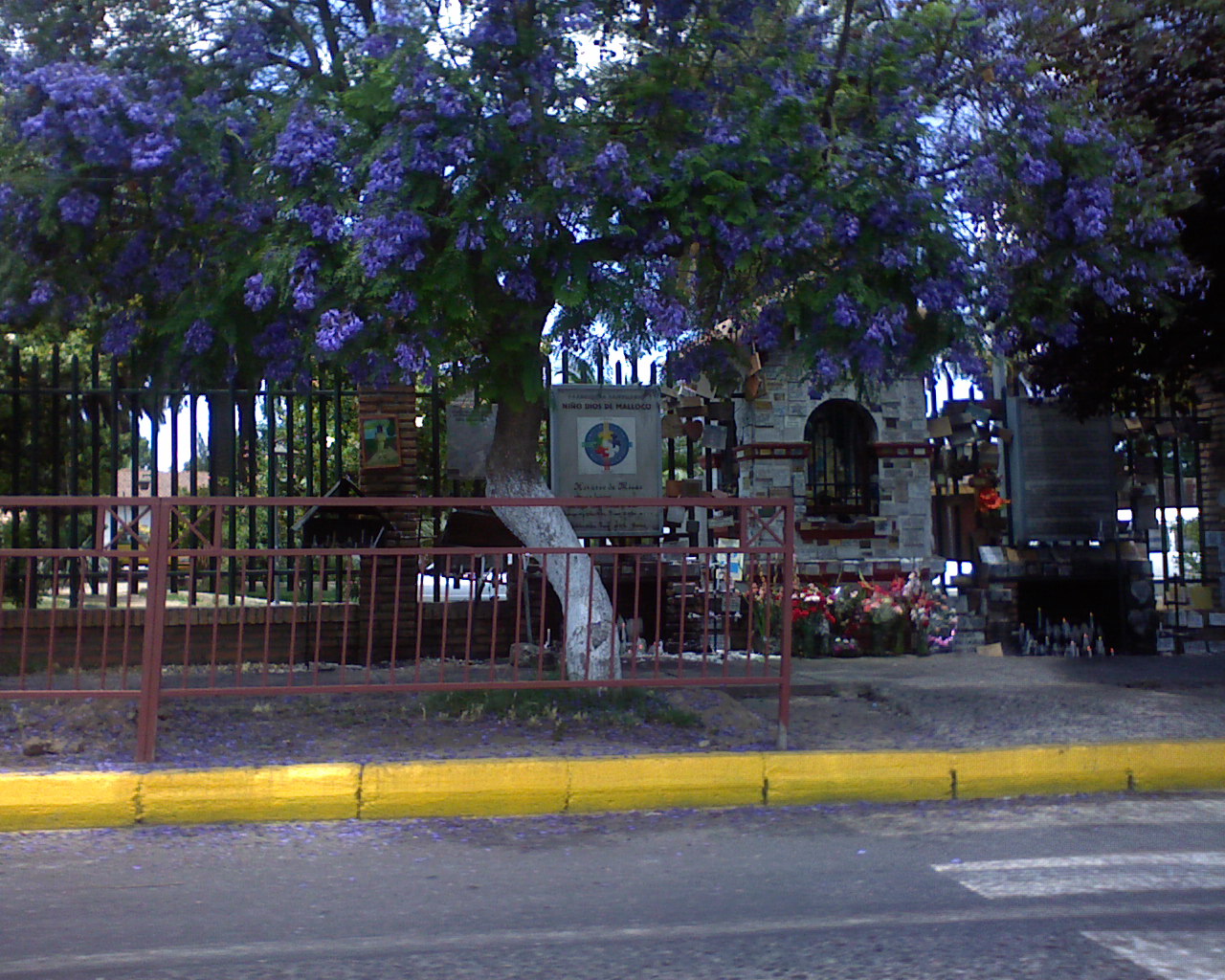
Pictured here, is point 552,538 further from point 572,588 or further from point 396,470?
point 396,470

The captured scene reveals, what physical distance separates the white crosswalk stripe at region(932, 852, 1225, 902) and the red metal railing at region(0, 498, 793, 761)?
2085 millimetres

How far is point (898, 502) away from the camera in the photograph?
1244cm

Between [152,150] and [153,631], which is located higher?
[152,150]

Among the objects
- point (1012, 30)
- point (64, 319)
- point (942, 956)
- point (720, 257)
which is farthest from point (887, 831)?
point (64, 319)

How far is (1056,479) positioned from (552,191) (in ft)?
25.1

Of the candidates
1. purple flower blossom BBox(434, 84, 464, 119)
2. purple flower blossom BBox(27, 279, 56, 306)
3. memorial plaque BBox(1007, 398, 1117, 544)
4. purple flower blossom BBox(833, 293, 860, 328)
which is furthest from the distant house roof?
memorial plaque BBox(1007, 398, 1117, 544)

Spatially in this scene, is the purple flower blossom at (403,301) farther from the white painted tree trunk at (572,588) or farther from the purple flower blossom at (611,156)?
the white painted tree trunk at (572,588)

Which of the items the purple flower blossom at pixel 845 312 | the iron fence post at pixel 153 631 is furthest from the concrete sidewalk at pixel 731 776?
the purple flower blossom at pixel 845 312

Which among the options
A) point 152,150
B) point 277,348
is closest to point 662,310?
point 277,348

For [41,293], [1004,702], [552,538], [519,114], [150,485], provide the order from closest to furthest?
1. [519,114]
2. [41,293]
3. [552,538]
4. [1004,702]
5. [150,485]

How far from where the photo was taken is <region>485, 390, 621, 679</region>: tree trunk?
25.9 ft

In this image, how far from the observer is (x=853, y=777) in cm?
677

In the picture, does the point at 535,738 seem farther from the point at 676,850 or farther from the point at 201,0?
the point at 201,0

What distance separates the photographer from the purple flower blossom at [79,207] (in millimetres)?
7551
